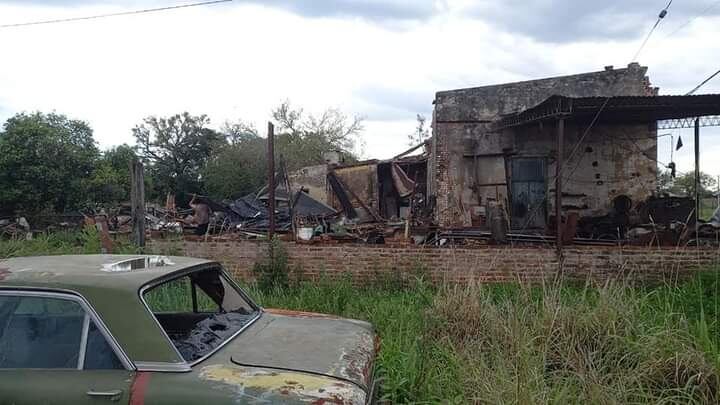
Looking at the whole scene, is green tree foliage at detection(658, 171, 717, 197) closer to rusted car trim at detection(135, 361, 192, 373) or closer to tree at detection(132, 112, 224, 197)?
rusted car trim at detection(135, 361, 192, 373)

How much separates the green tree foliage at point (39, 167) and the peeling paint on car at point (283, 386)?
78.6 ft

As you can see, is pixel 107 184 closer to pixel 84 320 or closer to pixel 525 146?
pixel 525 146

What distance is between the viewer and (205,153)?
3528 cm

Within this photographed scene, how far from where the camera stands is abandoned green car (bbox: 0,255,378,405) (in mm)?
2355

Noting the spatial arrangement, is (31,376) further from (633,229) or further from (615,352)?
(633,229)

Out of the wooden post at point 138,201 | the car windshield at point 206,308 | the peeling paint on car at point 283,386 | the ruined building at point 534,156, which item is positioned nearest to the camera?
the peeling paint on car at point 283,386

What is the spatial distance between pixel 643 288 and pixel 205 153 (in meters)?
31.8

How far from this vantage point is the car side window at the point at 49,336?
2521mm

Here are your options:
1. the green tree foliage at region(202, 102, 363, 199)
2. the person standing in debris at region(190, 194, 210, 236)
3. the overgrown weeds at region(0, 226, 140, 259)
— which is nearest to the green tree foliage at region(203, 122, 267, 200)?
the green tree foliage at region(202, 102, 363, 199)

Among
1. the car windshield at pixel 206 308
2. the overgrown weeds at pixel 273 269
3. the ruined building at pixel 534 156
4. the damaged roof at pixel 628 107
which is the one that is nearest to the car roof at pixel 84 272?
the car windshield at pixel 206 308

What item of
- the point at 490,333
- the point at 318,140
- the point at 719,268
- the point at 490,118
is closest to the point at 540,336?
A: the point at 490,333

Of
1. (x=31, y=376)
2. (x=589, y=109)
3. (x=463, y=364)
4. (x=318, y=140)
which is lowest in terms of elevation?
(x=463, y=364)

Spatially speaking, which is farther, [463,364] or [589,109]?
[589,109]

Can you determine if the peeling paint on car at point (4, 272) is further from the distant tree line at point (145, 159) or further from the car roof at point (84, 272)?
the distant tree line at point (145, 159)
